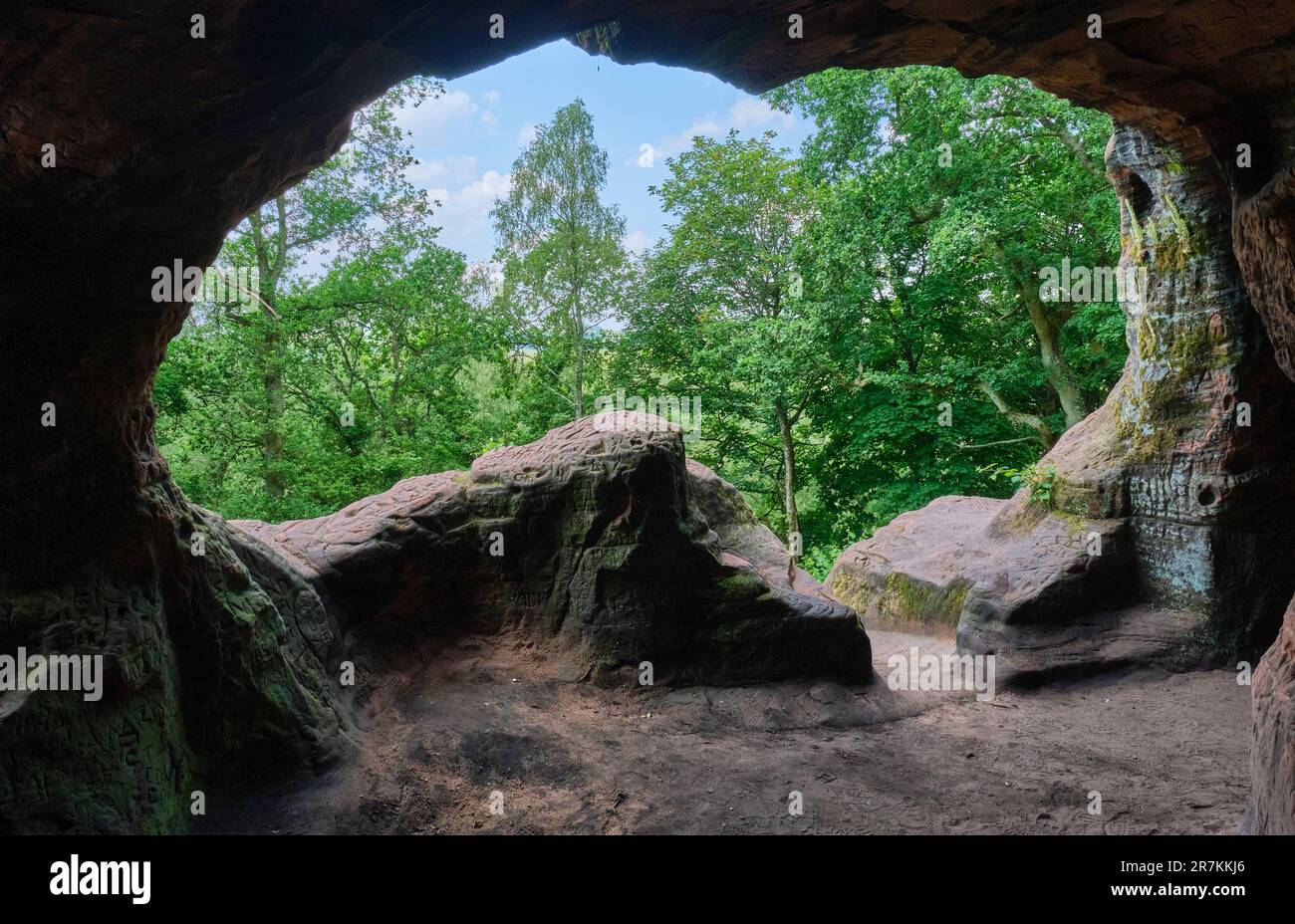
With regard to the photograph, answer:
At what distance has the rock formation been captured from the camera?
12.4 feet

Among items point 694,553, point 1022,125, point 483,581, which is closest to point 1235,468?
point 694,553

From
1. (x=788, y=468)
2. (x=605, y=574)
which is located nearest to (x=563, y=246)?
(x=788, y=468)

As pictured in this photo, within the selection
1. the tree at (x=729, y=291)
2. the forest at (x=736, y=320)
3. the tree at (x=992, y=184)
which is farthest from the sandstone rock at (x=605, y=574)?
the tree at (x=729, y=291)

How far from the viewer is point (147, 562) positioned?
4.88 metres

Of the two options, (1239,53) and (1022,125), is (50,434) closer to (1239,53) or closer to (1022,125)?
(1239,53)

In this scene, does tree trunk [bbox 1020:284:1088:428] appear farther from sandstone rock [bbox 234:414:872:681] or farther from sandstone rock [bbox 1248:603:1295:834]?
Answer: sandstone rock [bbox 1248:603:1295:834]

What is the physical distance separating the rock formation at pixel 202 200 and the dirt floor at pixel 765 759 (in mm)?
874

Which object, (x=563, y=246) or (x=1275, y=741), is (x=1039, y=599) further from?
(x=563, y=246)

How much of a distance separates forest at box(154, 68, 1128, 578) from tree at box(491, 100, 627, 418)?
0.20ft

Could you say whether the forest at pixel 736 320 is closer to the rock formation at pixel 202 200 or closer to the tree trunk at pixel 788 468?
the tree trunk at pixel 788 468

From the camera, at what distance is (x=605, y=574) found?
748cm

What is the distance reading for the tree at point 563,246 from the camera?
20.3 metres

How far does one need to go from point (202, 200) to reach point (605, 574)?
460cm
